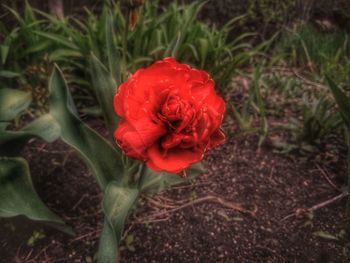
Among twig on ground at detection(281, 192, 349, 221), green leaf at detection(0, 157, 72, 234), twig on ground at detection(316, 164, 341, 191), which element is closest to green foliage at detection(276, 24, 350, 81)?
twig on ground at detection(316, 164, 341, 191)

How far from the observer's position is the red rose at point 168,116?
819 mm

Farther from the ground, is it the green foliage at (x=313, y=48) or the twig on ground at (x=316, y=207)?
the twig on ground at (x=316, y=207)

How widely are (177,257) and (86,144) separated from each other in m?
0.46

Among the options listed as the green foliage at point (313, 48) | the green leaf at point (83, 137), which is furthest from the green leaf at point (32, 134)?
the green foliage at point (313, 48)

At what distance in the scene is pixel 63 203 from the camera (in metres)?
1.42

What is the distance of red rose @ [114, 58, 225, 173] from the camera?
819mm

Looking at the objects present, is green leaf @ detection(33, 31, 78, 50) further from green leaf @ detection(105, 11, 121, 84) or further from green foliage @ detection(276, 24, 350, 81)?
green foliage @ detection(276, 24, 350, 81)

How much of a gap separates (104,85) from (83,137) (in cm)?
16

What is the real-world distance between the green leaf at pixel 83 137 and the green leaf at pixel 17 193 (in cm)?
15

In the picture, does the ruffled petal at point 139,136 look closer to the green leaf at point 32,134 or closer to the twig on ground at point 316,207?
the green leaf at point 32,134

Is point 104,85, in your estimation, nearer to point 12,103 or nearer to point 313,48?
point 12,103

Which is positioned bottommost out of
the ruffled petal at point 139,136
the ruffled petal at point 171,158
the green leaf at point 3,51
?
the green leaf at point 3,51

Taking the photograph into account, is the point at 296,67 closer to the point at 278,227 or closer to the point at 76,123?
the point at 278,227

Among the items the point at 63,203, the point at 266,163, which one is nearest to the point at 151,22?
the point at 266,163
